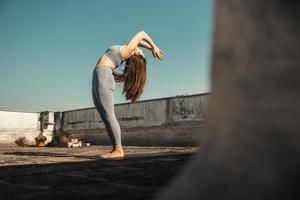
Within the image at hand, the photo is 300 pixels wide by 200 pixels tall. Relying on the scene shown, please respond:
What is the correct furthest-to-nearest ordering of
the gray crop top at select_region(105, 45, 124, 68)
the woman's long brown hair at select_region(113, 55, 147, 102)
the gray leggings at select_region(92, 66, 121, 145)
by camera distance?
the woman's long brown hair at select_region(113, 55, 147, 102)
the gray crop top at select_region(105, 45, 124, 68)
the gray leggings at select_region(92, 66, 121, 145)

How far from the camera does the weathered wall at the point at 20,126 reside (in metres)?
15.1

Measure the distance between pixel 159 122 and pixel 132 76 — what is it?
7.84 meters

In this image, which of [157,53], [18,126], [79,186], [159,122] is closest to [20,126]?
[18,126]

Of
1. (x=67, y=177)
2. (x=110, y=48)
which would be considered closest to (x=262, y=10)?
(x=67, y=177)

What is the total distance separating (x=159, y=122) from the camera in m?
11.6

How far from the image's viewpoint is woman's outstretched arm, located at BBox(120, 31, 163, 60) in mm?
3617

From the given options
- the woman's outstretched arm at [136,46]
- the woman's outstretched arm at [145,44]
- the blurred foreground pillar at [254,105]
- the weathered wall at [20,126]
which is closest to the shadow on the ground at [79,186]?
the blurred foreground pillar at [254,105]

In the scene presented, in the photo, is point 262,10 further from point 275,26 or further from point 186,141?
point 186,141

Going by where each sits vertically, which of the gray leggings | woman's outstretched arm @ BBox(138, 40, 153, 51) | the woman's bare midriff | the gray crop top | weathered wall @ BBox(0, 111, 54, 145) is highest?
woman's outstretched arm @ BBox(138, 40, 153, 51)

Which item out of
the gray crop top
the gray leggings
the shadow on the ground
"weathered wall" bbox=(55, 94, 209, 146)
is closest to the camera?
the shadow on the ground

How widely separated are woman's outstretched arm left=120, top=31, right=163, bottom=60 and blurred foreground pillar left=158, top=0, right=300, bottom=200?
9.98 ft

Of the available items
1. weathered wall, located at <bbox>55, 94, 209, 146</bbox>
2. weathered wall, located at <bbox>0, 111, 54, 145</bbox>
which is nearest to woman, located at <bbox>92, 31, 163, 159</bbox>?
weathered wall, located at <bbox>55, 94, 209, 146</bbox>

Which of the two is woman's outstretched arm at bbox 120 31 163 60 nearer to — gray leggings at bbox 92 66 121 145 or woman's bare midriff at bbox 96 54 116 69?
woman's bare midriff at bbox 96 54 116 69

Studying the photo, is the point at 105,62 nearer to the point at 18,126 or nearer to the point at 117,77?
the point at 117,77
